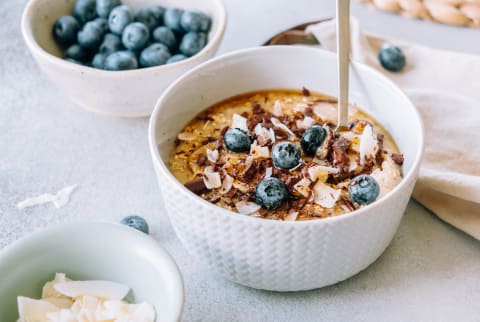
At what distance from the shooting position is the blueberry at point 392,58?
1.48m

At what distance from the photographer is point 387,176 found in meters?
1.05

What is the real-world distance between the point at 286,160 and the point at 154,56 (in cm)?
49

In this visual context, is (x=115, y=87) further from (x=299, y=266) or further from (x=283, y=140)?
(x=299, y=266)

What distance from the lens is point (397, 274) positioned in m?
1.11

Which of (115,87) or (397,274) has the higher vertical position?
(115,87)

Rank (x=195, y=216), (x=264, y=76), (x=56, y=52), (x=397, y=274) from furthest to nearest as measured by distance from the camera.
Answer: (x=56, y=52)
(x=264, y=76)
(x=397, y=274)
(x=195, y=216)

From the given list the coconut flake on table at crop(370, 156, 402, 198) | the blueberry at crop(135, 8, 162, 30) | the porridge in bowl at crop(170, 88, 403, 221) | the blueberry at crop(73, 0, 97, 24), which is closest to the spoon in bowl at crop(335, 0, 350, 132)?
the porridge in bowl at crop(170, 88, 403, 221)

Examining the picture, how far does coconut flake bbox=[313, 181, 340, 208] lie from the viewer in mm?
1025

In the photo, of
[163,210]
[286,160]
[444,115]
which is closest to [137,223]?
[163,210]

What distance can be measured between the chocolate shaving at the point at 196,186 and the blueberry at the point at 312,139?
183 millimetres

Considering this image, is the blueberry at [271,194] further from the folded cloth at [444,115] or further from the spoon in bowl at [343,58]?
the folded cloth at [444,115]

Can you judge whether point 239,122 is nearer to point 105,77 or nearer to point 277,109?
point 277,109

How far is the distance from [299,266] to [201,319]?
0.61ft

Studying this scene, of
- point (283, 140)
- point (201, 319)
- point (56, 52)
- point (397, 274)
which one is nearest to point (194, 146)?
point (283, 140)
